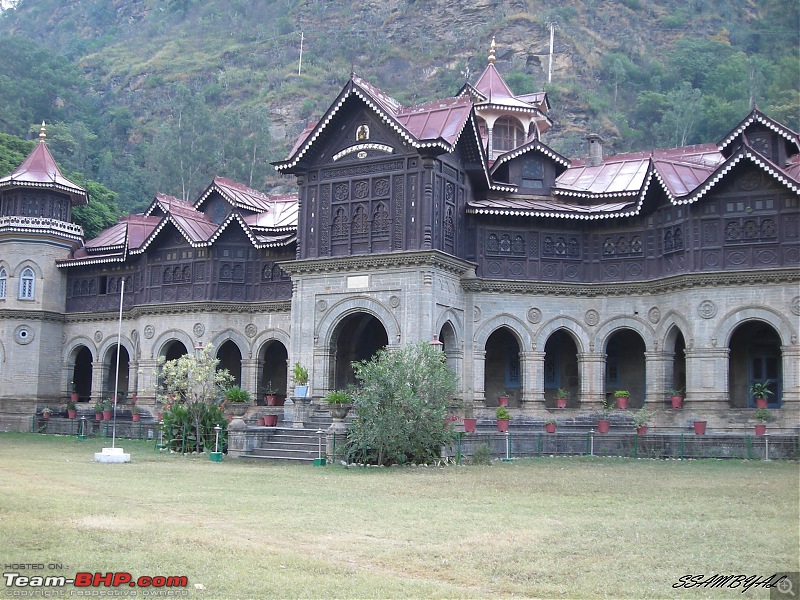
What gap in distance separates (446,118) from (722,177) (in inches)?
379

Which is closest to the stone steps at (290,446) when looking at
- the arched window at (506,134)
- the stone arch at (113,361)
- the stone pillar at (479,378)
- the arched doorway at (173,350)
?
the stone pillar at (479,378)

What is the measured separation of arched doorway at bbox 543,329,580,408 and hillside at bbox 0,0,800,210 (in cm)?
4634

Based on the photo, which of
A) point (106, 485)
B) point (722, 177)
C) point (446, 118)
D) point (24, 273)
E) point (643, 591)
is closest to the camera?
point (643, 591)

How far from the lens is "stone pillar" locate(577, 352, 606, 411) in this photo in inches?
1373

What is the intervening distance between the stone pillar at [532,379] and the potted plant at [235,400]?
10.5 metres

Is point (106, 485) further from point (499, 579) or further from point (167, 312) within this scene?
point (167, 312)

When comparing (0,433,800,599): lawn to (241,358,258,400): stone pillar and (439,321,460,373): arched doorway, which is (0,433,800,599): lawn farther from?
(241,358,258,400): stone pillar

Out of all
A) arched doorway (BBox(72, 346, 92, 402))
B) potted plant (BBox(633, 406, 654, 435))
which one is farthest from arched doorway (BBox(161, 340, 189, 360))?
potted plant (BBox(633, 406, 654, 435))

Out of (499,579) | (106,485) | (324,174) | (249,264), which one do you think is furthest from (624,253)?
(499,579)

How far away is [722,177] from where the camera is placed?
31000 millimetres

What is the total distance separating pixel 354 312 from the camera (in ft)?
108

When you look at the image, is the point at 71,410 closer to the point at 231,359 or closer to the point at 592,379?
the point at 231,359

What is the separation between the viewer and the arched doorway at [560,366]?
36.8 m

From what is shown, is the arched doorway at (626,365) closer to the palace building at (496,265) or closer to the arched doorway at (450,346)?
the palace building at (496,265)
